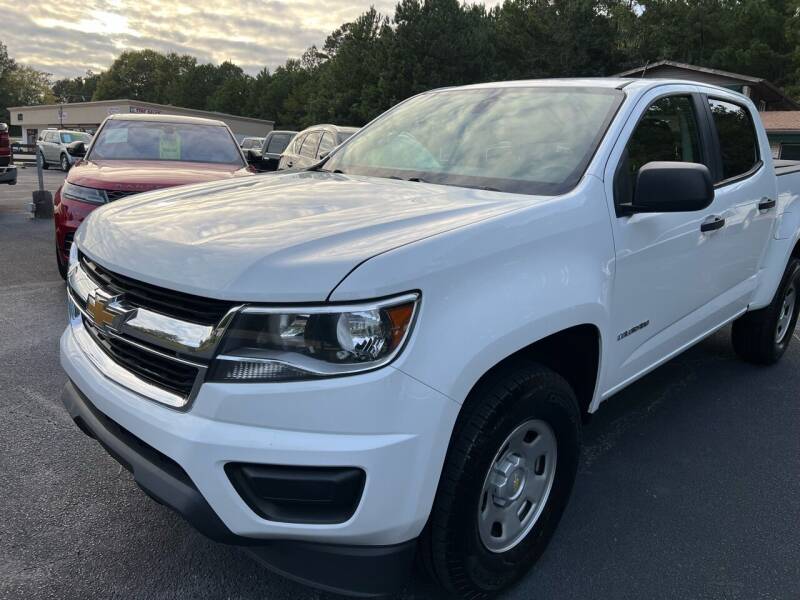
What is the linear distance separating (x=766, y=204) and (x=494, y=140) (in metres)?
1.97

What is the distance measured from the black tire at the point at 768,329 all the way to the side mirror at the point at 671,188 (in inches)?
90.0

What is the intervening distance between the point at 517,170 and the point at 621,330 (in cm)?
76

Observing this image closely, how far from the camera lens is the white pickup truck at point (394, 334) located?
5.45 feet

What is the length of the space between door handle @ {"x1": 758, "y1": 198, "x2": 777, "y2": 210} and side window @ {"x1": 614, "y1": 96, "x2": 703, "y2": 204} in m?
0.69

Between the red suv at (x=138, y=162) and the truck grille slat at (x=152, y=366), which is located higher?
the red suv at (x=138, y=162)

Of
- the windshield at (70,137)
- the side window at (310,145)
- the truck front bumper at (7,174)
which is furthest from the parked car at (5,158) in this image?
the windshield at (70,137)

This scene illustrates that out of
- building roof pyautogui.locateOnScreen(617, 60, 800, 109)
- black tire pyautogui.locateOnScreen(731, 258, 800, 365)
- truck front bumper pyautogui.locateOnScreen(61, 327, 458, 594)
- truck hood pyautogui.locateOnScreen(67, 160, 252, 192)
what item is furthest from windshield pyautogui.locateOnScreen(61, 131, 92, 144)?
truck front bumper pyautogui.locateOnScreen(61, 327, 458, 594)

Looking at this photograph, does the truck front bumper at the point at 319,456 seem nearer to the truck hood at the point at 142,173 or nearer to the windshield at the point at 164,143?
the truck hood at the point at 142,173

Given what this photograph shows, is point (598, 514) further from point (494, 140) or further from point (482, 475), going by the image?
point (494, 140)

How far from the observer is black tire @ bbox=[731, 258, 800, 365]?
14.2 feet

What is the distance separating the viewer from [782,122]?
94.8 ft

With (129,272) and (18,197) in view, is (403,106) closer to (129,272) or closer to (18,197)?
(129,272)

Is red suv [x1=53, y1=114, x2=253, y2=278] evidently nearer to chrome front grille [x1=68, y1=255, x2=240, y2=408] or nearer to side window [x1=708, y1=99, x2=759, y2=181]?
chrome front grille [x1=68, y1=255, x2=240, y2=408]

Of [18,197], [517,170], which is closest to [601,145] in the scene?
[517,170]
